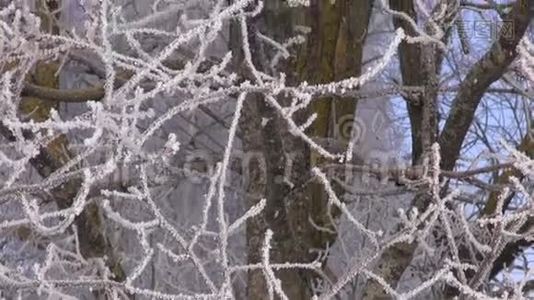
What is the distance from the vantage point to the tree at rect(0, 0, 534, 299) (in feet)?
11.0

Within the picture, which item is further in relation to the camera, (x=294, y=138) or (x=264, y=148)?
(x=294, y=138)

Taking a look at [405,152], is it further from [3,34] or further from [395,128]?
[3,34]

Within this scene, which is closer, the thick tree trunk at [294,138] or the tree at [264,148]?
the tree at [264,148]

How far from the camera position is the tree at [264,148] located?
3.34m

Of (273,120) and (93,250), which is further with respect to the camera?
(93,250)

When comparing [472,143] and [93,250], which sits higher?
[472,143]

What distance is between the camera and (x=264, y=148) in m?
4.83

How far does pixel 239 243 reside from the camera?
8141 millimetres

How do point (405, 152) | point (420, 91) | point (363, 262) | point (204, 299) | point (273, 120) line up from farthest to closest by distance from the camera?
point (405, 152)
point (420, 91)
point (273, 120)
point (363, 262)
point (204, 299)

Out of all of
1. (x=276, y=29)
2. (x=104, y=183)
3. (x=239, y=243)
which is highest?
(x=276, y=29)

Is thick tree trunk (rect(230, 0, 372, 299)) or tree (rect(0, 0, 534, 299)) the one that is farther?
thick tree trunk (rect(230, 0, 372, 299))

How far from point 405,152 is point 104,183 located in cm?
427

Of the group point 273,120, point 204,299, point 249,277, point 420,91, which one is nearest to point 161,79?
point 204,299

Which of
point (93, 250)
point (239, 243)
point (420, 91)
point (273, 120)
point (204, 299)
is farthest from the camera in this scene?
point (239, 243)
